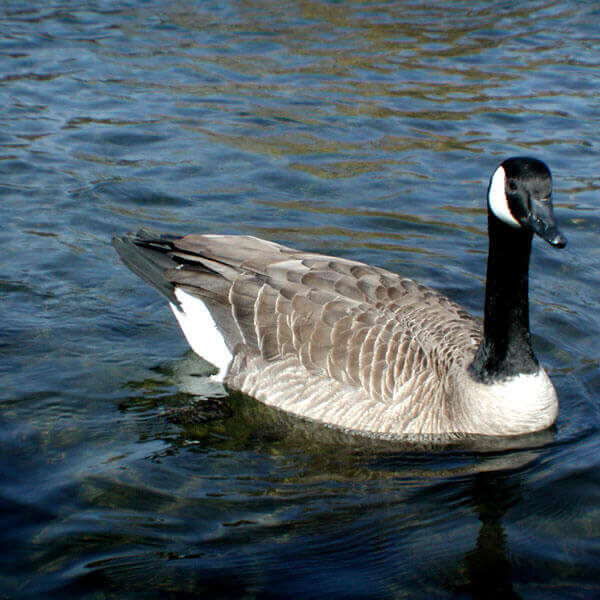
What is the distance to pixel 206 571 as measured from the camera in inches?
180

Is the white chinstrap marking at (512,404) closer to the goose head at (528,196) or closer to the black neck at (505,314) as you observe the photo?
the black neck at (505,314)

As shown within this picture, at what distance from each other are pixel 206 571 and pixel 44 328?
321cm

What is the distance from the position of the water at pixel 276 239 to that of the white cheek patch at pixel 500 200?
1521 mm

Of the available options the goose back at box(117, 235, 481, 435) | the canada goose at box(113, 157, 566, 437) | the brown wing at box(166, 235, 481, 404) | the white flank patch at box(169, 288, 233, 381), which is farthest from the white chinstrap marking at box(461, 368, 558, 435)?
the white flank patch at box(169, 288, 233, 381)

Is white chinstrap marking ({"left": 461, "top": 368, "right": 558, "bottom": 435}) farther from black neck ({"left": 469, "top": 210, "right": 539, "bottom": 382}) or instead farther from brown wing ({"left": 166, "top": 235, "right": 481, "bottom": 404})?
brown wing ({"left": 166, "top": 235, "right": 481, "bottom": 404})

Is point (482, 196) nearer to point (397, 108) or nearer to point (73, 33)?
point (397, 108)

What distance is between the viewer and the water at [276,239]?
15.7 ft

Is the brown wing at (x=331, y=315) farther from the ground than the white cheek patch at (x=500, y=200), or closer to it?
closer to it

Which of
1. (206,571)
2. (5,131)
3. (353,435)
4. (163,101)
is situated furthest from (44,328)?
(163,101)

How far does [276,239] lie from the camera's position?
8.86 metres

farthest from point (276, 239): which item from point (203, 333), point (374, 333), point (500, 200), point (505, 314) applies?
point (500, 200)

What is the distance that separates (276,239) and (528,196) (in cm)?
386

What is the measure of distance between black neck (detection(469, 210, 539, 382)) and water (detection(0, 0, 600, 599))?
0.55 m

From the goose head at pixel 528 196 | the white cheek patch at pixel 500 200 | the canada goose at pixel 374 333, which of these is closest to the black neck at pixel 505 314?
the canada goose at pixel 374 333
